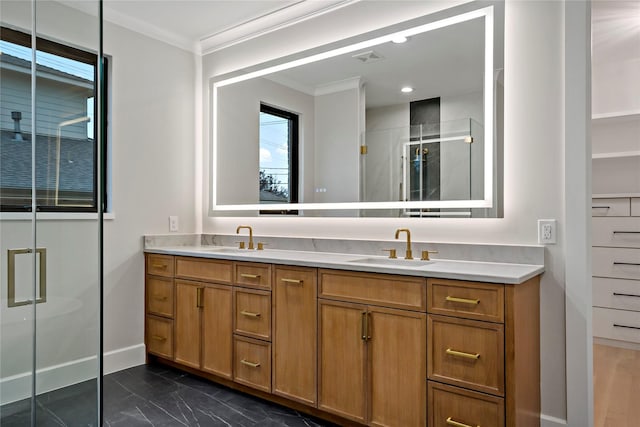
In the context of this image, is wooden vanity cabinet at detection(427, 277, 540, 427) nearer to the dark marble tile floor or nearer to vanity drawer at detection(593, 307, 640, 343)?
the dark marble tile floor

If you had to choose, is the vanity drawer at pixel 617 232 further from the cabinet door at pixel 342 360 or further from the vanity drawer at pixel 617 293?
the cabinet door at pixel 342 360

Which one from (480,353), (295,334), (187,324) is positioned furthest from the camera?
(187,324)

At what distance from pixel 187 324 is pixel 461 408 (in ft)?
6.14

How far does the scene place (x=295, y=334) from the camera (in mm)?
2367

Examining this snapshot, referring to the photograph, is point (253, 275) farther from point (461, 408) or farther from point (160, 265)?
point (461, 408)

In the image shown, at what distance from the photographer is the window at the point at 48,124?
55.9 inches

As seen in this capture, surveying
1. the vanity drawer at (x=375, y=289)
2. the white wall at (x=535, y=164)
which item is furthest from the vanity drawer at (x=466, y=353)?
the white wall at (x=535, y=164)

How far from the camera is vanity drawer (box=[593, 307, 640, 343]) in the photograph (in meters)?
3.58

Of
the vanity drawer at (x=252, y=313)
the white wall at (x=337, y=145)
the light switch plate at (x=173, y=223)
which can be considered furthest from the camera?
the light switch plate at (x=173, y=223)

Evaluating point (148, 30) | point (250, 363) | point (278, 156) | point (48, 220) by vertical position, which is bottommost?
point (250, 363)

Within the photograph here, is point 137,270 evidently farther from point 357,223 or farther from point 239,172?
point 357,223

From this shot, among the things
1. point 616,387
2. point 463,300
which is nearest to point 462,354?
point 463,300

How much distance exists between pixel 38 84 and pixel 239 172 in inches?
79.1

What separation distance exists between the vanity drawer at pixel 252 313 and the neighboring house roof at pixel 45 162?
1.22m
